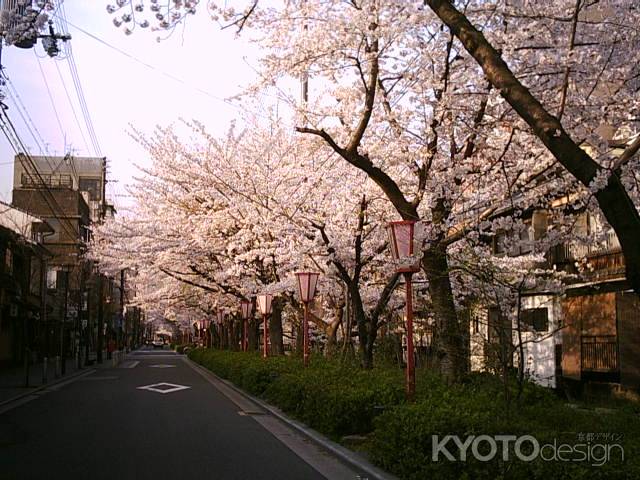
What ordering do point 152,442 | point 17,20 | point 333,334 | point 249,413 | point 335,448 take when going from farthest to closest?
point 333,334
point 249,413
point 152,442
point 335,448
point 17,20

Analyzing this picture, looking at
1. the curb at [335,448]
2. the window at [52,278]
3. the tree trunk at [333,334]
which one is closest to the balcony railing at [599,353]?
the tree trunk at [333,334]

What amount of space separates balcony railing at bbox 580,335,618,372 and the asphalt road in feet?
34.5

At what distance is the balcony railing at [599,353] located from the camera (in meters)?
20.4

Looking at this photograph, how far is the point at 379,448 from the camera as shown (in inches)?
345

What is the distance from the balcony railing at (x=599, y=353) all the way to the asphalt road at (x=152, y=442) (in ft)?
34.5

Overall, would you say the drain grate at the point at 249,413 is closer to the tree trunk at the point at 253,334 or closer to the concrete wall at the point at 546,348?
the concrete wall at the point at 546,348

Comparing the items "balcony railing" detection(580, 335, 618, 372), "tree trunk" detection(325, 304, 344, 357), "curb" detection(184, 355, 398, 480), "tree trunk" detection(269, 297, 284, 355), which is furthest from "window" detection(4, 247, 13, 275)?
"balcony railing" detection(580, 335, 618, 372)

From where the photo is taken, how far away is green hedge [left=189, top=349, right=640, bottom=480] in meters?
6.32

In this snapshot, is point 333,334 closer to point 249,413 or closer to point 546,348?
point 249,413

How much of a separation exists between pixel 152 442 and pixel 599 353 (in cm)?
1467

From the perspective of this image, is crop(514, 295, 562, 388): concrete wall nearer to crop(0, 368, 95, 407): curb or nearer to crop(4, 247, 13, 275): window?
crop(0, 368, 95, 407): curb

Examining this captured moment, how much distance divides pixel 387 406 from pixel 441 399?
4.61ft

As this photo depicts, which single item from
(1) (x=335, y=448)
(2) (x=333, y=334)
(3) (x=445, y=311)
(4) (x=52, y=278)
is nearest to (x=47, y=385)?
(2) (x=333, y=334)

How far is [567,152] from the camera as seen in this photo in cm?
673
